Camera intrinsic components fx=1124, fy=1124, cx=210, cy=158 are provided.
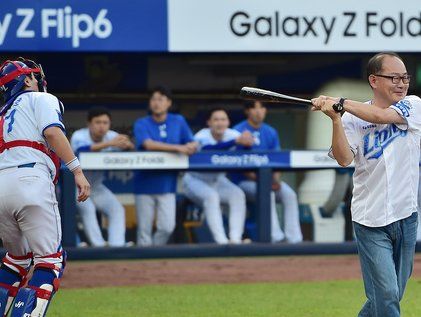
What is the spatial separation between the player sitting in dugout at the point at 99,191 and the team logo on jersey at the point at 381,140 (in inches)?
227

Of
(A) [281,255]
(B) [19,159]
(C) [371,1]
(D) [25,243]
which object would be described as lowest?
(A) [281,255]

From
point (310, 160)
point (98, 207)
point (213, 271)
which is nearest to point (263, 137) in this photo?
point (310, 160)

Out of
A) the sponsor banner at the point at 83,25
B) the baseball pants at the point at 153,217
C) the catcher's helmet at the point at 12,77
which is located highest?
the sponsor banner at the point at 83,25

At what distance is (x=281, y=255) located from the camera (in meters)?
11.5

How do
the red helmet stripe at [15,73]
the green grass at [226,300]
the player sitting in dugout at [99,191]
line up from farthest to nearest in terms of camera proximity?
the player sitting in dugout at [99,191], the green grass at [226,300], the red helmet stripe at [15,73]

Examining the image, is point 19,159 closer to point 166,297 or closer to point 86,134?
point 166,297

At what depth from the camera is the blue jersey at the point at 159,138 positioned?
438 inches

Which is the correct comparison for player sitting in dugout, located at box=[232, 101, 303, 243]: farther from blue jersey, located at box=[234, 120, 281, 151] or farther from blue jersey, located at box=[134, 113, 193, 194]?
blue jersey, located at box=[134, 113, 193, 194]

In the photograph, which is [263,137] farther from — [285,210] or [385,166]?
[385,166]

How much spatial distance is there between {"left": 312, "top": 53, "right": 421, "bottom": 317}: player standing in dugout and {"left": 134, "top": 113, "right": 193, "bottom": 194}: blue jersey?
18.7ft

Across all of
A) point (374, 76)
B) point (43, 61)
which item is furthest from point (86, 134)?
point (374, 76)

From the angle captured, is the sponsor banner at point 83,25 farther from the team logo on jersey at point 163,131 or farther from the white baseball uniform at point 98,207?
the white baseball uniform at point 98,207

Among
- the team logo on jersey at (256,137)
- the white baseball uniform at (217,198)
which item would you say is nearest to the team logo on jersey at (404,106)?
the white baseball uniform at (217,198)

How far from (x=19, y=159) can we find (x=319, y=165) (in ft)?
19.5
